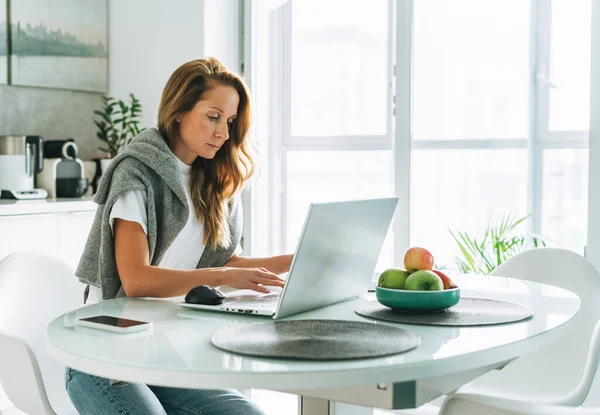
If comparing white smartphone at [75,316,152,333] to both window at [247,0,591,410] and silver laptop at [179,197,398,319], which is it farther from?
window at [247,0,591,410]

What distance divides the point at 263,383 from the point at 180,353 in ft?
0.59

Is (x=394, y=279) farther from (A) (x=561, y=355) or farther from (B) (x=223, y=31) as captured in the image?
(B) (x=223, y=31)

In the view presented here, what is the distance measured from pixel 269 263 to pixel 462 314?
69 cm

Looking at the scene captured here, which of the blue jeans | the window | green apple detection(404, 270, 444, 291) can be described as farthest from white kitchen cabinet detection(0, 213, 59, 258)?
green apple detection(404, 270, 444, 291)

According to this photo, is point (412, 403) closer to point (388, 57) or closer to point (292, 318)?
point (292, 318)

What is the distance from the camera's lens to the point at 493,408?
1312 mm

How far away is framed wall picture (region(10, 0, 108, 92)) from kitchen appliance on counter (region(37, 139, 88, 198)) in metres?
0.38

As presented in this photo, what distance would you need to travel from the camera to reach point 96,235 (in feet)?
6.05

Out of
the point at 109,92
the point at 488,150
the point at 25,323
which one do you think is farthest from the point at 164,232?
the point at 109,92

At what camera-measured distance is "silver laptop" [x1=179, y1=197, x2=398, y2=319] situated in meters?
1.43

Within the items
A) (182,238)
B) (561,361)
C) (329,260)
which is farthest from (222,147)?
(561,361)

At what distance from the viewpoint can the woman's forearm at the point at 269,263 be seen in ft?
6.77

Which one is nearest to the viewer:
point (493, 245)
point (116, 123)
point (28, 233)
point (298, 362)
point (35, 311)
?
point (298, 362)

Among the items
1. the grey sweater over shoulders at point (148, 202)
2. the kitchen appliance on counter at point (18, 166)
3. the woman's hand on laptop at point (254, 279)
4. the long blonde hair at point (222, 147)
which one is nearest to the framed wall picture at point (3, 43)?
the kitchen appliance on counter at point (18, 166)
